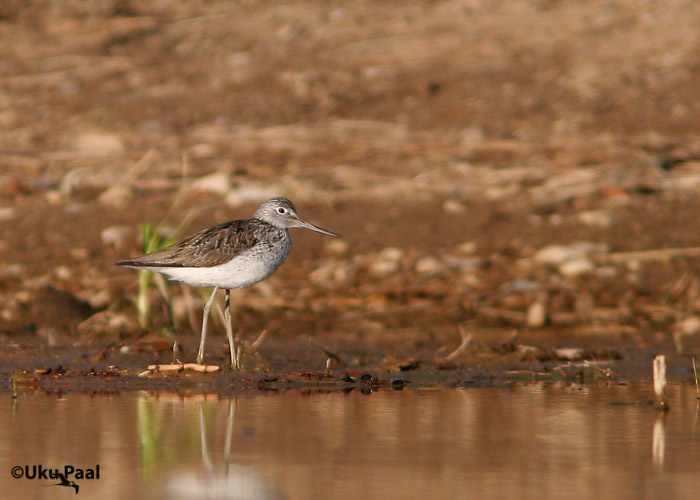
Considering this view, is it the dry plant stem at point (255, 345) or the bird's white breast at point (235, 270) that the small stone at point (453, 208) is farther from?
the bird's white breast at point (235, 270)

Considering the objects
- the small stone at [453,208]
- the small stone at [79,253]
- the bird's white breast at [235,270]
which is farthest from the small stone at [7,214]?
the small stone at [453,208]

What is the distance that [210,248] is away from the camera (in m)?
8.09

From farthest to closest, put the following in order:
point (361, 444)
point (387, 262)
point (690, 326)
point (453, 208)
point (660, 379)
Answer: point (453, 208) < point (387, 262) < point (690, 326) < point (660, 379) < point (361, 444)

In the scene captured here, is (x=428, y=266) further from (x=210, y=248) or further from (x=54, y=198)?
(x=54, y=198)

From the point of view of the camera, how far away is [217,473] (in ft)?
16.4

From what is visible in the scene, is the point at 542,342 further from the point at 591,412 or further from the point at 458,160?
the point at 458,160

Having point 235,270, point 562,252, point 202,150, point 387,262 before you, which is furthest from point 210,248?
point 202,150

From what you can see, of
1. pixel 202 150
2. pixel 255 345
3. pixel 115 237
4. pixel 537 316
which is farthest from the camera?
pixel 202 150

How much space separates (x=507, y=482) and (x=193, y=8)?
13735mm

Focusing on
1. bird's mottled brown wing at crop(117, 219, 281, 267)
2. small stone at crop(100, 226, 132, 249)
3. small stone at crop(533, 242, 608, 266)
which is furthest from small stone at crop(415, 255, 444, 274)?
small stone at crop(100, 226, 132, 249)

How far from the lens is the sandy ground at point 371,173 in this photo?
9.63 metres

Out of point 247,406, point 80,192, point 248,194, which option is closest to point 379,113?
point 248,194

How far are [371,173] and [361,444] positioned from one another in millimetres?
7107

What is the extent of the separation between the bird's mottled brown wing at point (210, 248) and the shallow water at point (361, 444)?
1.23m
